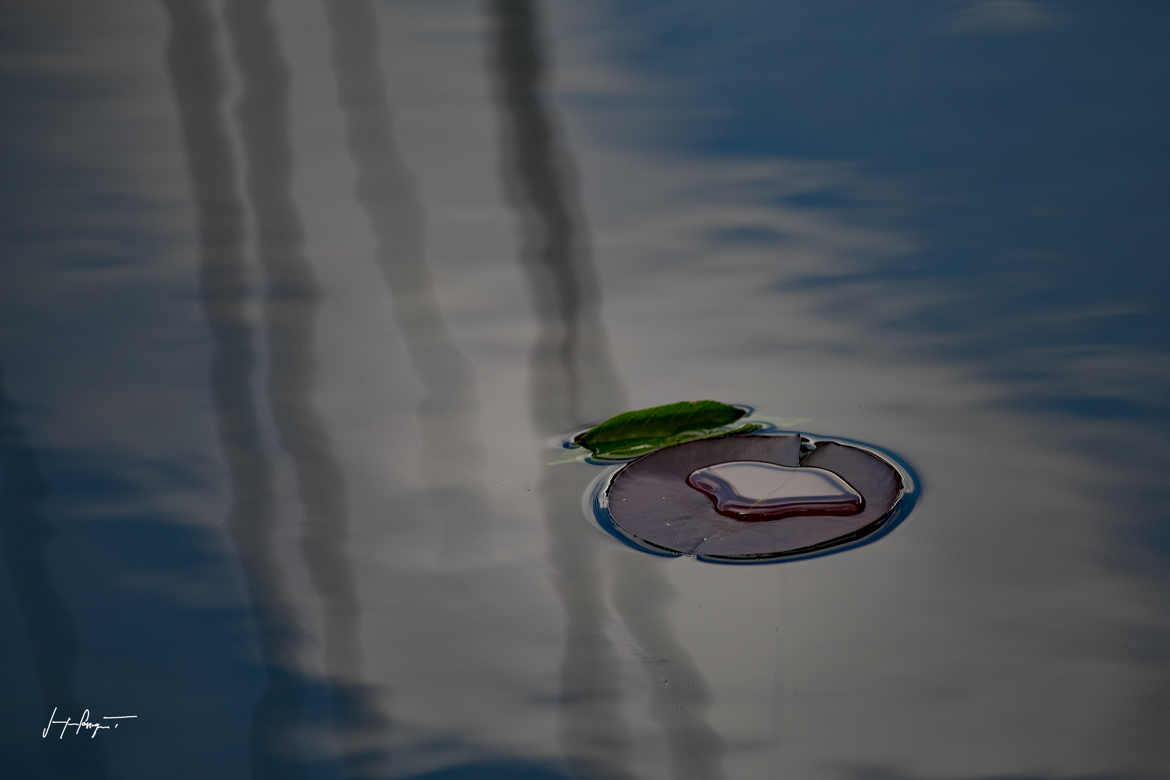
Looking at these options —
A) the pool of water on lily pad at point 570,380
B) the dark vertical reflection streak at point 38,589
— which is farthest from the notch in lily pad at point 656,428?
the dark vertical reflection streak at point 38,589

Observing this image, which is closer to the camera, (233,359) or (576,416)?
(576,416)

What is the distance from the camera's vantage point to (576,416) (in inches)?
57.2

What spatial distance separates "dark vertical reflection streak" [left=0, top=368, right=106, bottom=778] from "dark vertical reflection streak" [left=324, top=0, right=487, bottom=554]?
0.36 m

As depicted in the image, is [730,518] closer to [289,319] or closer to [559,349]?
[559,349]

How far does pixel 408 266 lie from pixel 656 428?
2.18 ft

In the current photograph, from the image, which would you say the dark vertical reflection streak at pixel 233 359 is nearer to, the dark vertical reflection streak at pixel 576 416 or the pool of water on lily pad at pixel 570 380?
the pool of water on lily pad at pixel 570 380

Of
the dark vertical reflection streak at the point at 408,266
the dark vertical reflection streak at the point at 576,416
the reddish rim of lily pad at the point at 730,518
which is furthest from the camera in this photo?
the dark vertical reflection streak at the point at 408,266

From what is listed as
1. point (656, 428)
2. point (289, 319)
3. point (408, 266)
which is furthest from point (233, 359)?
point (656, 428)

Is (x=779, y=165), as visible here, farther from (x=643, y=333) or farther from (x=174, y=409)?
(x=174, y=409)

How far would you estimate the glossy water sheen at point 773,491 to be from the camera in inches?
47.2
